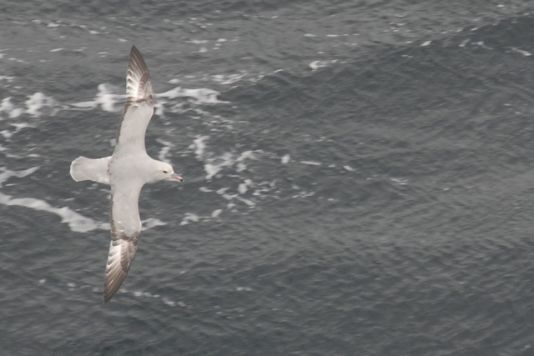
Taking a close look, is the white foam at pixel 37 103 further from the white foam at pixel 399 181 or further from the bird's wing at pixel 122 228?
the bird's wing at pixel 122 228

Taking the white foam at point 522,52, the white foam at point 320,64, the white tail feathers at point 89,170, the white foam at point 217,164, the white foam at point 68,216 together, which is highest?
the white tail feathers at point 89,170

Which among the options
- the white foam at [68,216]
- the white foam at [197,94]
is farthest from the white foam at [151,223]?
the white foam at [197,94]

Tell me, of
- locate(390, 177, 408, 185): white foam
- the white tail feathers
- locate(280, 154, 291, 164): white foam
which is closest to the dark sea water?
locate(280, 154, 291, 164): white foam

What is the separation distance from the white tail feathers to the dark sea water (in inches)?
517

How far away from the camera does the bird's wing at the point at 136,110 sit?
62.0 meters

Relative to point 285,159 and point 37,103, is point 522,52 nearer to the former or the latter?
point 285,159

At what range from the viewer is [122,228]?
201 ft

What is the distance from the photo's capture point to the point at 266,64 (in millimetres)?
93125

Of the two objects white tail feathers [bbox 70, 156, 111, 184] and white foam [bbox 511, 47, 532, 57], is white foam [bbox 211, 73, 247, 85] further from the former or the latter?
white tail feathers [bbox 70, 156, 111, 184]

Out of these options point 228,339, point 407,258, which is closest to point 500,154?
point 407,258

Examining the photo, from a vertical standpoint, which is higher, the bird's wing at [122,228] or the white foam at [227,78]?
the bird's wing at [122,228]

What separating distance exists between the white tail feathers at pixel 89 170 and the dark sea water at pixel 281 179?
43.0ft

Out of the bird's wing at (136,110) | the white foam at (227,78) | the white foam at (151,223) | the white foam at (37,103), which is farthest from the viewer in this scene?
the white foam at (227,78)

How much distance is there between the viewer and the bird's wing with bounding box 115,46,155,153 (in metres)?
62.0
